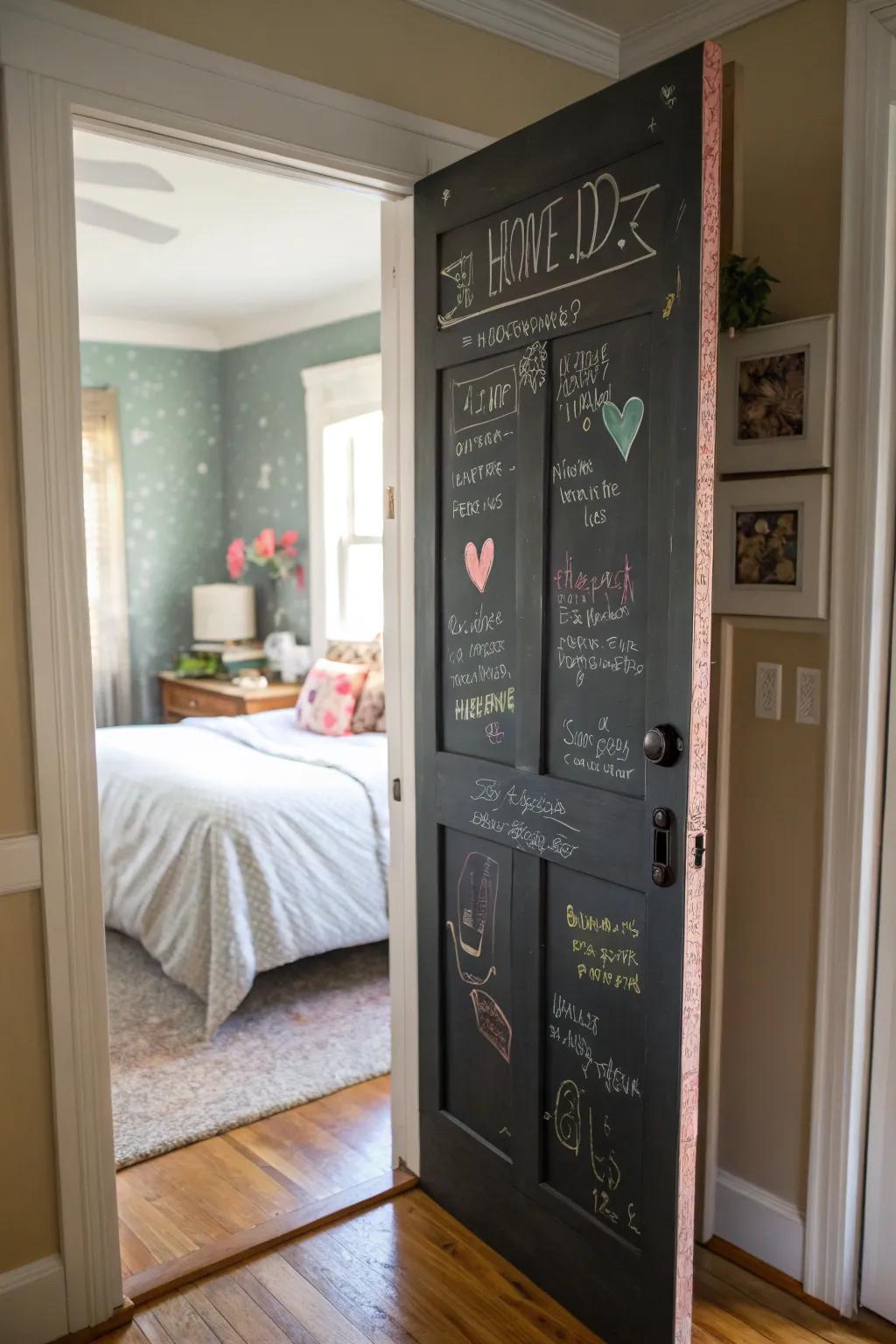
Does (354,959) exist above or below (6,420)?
below

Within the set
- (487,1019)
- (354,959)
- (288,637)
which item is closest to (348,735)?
(354,959)

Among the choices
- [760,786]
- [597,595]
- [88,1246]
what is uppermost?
[597,595]

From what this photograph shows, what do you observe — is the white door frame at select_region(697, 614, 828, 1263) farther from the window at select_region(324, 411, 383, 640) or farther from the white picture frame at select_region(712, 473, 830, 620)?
the window at select_region(324, 411, 383, 640)

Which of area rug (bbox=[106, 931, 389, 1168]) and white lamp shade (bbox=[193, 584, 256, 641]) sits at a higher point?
white lamp shade (bbox=[193, 584, 256, 641])

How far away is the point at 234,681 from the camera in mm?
5992

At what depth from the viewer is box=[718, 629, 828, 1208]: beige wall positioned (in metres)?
2.24

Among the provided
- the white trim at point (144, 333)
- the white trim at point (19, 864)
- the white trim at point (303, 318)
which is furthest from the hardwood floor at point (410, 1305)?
the white trim at point (144, 333)

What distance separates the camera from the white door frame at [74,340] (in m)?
1.90

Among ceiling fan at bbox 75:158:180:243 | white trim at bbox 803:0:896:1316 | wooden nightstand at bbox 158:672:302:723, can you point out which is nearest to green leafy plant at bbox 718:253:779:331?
white trim at bbox 803:0:896:1316

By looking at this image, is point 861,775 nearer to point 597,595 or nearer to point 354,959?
point 597,595

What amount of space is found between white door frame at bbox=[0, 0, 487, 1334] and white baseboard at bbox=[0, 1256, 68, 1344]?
2cm

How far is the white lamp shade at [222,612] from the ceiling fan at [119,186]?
2186mm

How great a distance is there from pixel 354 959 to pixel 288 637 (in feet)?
8.12

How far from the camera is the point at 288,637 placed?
20.0 ft
